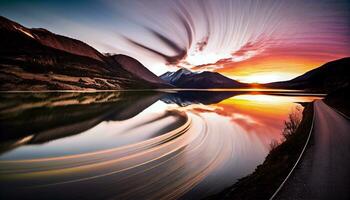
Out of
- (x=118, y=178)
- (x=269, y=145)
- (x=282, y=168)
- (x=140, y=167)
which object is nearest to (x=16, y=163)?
(x=118, y=178)

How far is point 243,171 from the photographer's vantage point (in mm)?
12742

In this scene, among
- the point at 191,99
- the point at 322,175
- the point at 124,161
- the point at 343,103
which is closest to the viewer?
the point at 322,175

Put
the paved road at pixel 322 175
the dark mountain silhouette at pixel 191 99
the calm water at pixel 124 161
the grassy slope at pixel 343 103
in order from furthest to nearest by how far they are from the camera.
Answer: the dark mountain silhouette at pixel 191 99 → the grassy slope at pixel 343 103 → the calm water at pixel 124 161 → the paved road at pixel 322 175

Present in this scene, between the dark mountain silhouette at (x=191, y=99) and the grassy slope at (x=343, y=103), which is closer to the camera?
the grassy slope at (x=343, y=103)

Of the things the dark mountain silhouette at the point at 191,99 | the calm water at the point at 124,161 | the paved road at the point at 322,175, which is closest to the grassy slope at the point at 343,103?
the calm water at the point at 124,161

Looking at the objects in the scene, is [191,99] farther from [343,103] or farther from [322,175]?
[322,175]

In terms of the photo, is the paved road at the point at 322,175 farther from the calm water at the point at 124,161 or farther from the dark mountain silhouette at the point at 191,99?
the dark mountain silhouette at the point at 191,99

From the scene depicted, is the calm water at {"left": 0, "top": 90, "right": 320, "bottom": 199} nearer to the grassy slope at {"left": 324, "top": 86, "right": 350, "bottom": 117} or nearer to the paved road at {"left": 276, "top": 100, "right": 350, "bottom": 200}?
the paved road at {"left": 276, "top": 100, "right": 350, "bottom": 200}

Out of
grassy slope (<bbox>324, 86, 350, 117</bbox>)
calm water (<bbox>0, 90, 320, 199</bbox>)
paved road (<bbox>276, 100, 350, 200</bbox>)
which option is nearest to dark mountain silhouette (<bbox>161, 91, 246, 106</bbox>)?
grassy slope (<bbox>324, 86, 350, 117</bbox>)

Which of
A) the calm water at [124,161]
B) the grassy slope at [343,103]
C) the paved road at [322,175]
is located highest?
the grassy slope at [343,103]

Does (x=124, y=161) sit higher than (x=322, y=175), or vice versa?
(x=322, y=175)

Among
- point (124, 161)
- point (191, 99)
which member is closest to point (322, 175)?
point (124, 161)

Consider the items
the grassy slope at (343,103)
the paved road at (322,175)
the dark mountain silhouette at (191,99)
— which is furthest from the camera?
the dark mountain silhouette at (191,99)

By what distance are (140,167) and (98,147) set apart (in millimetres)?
7050
